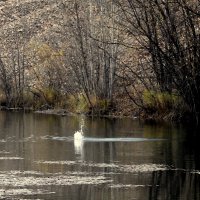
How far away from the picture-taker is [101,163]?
21219mm

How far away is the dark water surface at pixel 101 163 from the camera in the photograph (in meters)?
16.2

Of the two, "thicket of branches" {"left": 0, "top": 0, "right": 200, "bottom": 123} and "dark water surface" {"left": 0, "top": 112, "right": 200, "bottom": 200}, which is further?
"thicket of branches" {"left": 0, "top": 0, "right": 200, "bottom": 123}

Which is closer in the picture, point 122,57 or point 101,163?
point 101,163

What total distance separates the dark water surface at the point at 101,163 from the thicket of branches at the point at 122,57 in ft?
11.2

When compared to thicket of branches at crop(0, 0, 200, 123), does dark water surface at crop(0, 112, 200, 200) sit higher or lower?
lower

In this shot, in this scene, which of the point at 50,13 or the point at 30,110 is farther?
the point at 50,13

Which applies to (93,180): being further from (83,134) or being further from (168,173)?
(83,134)

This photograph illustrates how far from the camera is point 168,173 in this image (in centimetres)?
1892

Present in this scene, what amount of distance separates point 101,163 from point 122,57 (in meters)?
41.9

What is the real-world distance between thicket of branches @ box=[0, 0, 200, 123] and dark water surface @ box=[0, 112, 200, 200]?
3414mm

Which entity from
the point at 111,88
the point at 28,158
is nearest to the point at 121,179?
the point at 28,158

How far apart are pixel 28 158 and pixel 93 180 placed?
516 cm

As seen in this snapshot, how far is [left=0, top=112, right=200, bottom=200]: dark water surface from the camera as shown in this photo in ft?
53.2

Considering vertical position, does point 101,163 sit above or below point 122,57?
below
